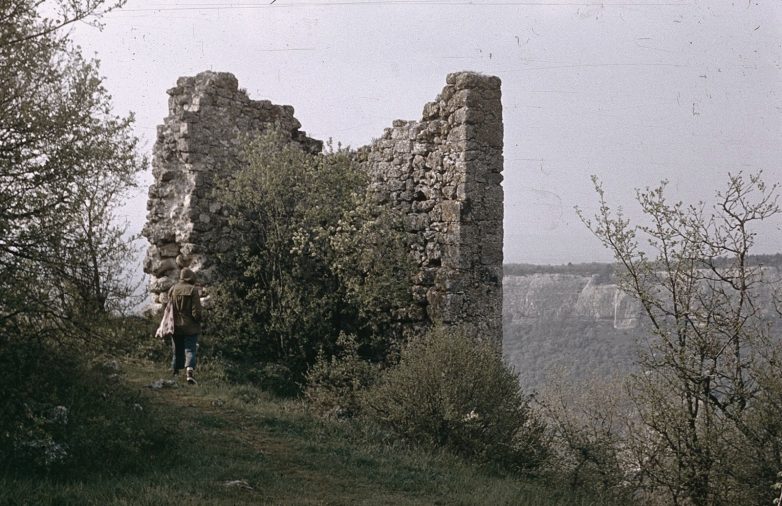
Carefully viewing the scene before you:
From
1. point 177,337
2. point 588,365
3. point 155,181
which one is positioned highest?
point 155,181

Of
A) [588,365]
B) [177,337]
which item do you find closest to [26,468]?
[177,337]

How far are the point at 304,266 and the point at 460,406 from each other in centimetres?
462

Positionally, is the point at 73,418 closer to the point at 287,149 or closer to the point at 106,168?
the point at 106,168

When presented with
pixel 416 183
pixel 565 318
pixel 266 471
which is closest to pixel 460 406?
pixel 266 471

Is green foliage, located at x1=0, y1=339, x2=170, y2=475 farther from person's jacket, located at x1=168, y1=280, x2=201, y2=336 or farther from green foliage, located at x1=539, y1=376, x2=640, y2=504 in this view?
green foliage, located at x1=539, y1=376, x2=640, y2=504

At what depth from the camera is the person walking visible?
11711 mm

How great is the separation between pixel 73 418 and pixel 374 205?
6.58m

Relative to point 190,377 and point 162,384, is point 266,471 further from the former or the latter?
point 190,377

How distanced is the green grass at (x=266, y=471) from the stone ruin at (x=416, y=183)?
11.1 ft

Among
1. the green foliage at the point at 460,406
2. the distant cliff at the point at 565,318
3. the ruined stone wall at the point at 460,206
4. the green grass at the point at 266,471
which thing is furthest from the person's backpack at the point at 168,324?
the distant cliff at the point at 565,318

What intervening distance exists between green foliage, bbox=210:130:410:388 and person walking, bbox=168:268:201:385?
1149mm

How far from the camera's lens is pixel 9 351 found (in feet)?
26.1

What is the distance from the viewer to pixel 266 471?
307 inches

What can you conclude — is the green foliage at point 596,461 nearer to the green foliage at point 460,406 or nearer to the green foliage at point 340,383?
the green foliage at point 460,406
